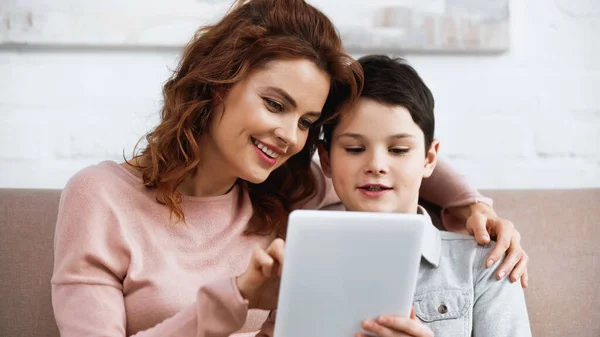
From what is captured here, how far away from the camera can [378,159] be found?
132cm

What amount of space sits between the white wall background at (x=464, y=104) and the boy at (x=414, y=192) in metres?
0.44

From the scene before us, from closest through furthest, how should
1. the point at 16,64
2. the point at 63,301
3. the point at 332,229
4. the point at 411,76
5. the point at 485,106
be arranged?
the point at 332,229
the point at 63,301
the point at 411,76
the point at 16,64
the point at 485,106

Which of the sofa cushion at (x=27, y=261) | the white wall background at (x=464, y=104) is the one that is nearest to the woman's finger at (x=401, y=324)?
the sofa cushion at (x=27, y=261)

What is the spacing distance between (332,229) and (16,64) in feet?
3.54

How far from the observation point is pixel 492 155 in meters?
1.85

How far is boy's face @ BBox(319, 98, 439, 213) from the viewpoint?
1328 millimetres

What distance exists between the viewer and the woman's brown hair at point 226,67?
1296 mm

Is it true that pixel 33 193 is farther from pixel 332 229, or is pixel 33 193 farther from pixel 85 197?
pixel 332 229

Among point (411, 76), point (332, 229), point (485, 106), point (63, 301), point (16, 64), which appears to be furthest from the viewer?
point (485, 106)

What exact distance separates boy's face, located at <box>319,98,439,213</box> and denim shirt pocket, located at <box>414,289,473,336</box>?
0.56ft

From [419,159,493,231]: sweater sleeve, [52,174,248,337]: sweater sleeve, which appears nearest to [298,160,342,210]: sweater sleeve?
[419,159,493,231]: sweater sleeve

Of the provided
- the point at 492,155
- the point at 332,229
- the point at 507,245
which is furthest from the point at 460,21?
the point at 332,229

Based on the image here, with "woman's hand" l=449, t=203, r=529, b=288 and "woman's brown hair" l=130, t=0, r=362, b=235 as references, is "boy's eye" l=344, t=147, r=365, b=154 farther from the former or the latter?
"woman's hand" l=449, t=203, r=529, b=288

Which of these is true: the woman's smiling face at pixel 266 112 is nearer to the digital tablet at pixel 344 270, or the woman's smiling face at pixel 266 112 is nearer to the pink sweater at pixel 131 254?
the pink sweater at pixel 131 254
